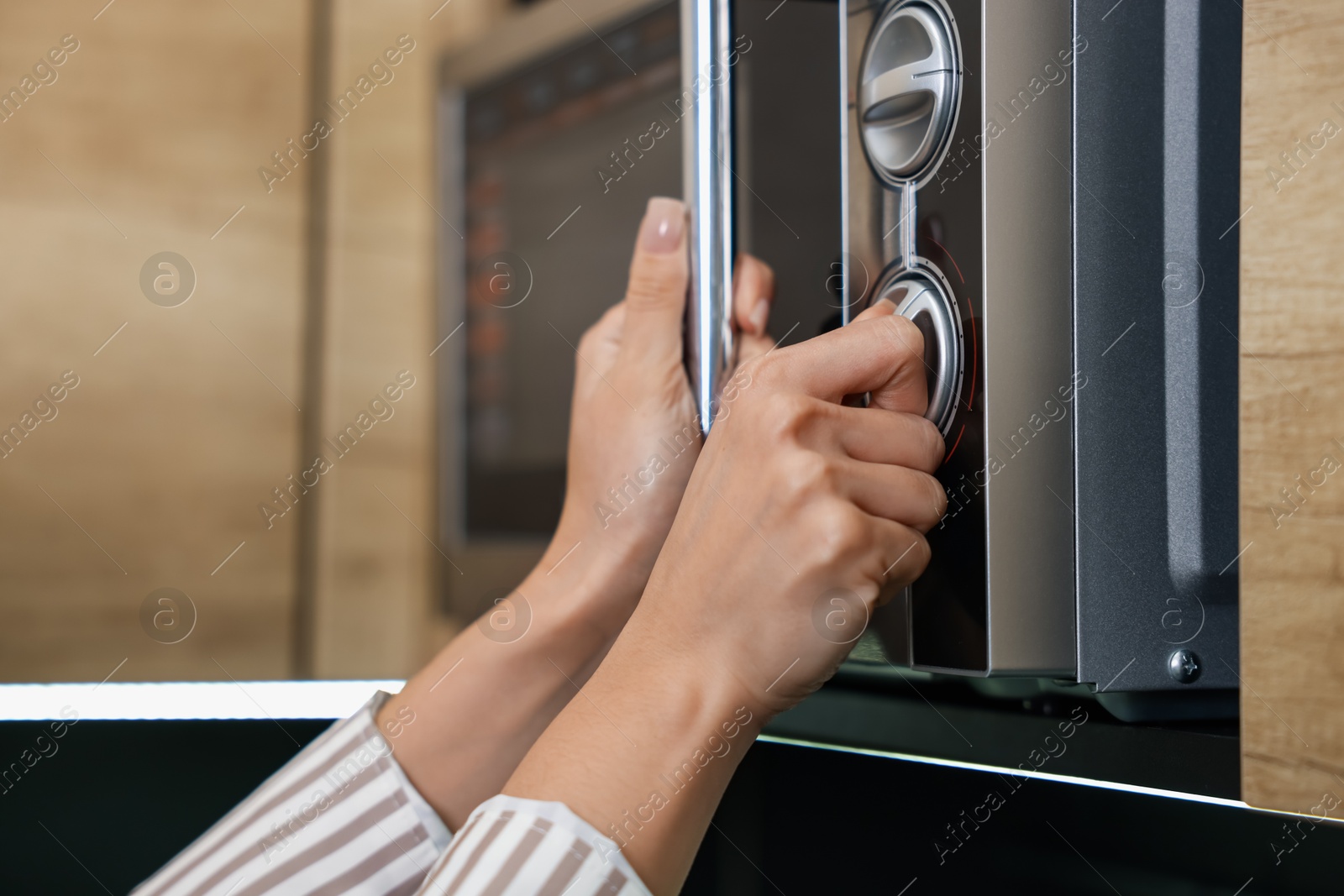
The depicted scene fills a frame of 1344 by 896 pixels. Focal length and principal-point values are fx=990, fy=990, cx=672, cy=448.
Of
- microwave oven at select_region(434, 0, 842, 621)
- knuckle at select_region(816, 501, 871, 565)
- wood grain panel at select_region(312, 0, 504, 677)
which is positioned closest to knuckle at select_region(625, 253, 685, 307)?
microwave oven at select_region(434, 0, 842, 621)

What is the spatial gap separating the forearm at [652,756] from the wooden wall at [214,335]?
78cm

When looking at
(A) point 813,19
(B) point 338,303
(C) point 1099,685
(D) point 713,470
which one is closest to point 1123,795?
(C) point 1099,685

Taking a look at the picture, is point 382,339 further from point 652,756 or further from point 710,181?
point 652,756

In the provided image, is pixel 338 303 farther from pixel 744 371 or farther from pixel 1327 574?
pixel 1327 574

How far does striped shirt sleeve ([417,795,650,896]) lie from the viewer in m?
0.32

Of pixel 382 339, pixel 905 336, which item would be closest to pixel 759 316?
pixel 905 336

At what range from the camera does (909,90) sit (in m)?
0.38

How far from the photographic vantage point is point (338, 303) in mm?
1083

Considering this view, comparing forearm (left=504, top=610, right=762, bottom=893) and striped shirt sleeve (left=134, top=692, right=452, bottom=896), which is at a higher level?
forearm (left=504, top=610, right=762, bottom=893)

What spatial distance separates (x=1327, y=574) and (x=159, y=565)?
39.5 inches

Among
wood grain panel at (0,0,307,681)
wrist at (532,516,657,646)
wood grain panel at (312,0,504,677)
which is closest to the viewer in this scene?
wrist at (532,516,657,646)

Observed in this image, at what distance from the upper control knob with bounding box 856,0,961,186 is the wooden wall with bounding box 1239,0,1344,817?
0.10 meters

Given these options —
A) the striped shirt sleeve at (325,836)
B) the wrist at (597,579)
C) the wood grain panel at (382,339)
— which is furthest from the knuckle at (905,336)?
the wood grain panel at (382,339)

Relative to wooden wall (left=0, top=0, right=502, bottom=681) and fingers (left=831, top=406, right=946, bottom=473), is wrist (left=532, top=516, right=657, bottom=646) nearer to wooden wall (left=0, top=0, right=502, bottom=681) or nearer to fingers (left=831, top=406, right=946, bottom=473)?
fingers (left=831, top=406, right=946, bottom=473)
